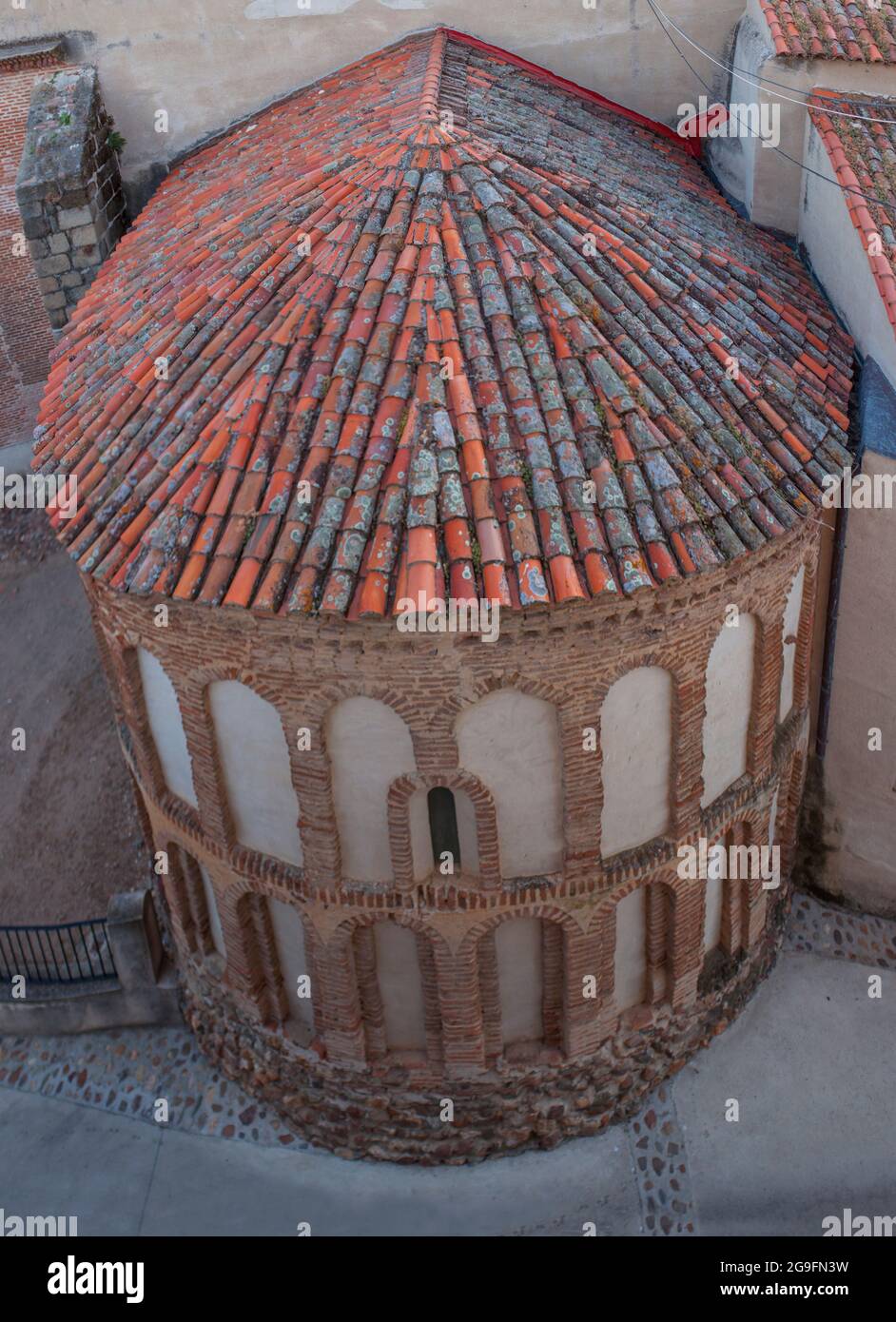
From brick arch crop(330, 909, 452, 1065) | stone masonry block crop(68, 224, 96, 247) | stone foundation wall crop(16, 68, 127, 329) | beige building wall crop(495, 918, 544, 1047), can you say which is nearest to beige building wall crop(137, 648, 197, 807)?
brick arch crop(330, 909, 452, 1065)

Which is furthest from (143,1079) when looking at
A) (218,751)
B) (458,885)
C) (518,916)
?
(518,916)

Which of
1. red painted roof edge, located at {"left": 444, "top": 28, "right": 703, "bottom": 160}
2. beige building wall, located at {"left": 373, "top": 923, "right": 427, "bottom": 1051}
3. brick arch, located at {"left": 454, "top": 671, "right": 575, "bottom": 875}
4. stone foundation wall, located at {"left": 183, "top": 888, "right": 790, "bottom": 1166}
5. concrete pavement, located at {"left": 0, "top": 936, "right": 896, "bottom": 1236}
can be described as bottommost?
concrete pavement, located at {"left": 0, "top": 936, "right": 896, "bottom": 1236}

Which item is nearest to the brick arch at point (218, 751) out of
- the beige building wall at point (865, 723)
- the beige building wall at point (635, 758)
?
the beige building wall at point (635, 758)

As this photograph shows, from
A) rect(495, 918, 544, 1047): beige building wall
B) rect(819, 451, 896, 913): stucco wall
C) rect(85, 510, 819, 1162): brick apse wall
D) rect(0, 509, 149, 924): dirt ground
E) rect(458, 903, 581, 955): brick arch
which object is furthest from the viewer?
rect(0, 509, 149, 924): dirt ground

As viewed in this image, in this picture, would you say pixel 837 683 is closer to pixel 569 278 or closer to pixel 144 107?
pixel 569 278

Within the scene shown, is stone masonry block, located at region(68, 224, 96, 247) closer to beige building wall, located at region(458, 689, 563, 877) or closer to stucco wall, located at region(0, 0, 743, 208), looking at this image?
stucco wall, located at region(0, 0, 743, 208)
